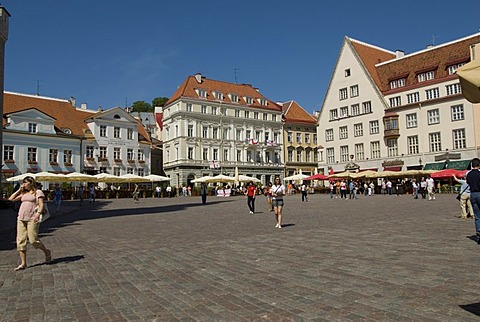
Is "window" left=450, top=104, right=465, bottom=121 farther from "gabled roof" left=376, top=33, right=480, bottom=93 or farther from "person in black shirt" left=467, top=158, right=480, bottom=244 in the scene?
"person in black shirt" left=467, top=158, right=480, bottom=244

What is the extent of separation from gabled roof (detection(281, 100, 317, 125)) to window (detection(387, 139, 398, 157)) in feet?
72.4

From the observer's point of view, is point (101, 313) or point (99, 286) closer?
point (101, 313)

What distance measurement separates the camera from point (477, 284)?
19.1 ft

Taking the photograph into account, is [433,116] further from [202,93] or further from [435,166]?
[202,93]

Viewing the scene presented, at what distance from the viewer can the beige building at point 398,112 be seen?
49188 millimetres

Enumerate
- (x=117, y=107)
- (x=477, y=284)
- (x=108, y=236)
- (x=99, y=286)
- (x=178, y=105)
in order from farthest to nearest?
(x=178, y=105), (x=117, y=107), (x=108, y=236), (x=99, y=286), (x=477, y=284)

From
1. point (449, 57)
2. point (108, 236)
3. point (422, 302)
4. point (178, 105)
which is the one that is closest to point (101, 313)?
point (422, 302)

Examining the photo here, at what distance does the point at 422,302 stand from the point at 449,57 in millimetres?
53721

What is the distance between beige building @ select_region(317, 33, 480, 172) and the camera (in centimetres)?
4919

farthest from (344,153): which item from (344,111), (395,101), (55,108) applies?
(55,108)

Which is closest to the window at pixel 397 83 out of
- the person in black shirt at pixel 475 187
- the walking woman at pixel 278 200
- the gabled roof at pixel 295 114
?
the gabled roof at pixel 295 114

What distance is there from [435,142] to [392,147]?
563 cm

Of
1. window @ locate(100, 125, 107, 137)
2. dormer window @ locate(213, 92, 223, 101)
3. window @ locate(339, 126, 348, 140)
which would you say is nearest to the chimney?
window @ locate(339, 126, 348, 140)

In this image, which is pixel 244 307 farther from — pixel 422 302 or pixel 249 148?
pixel 249 148
